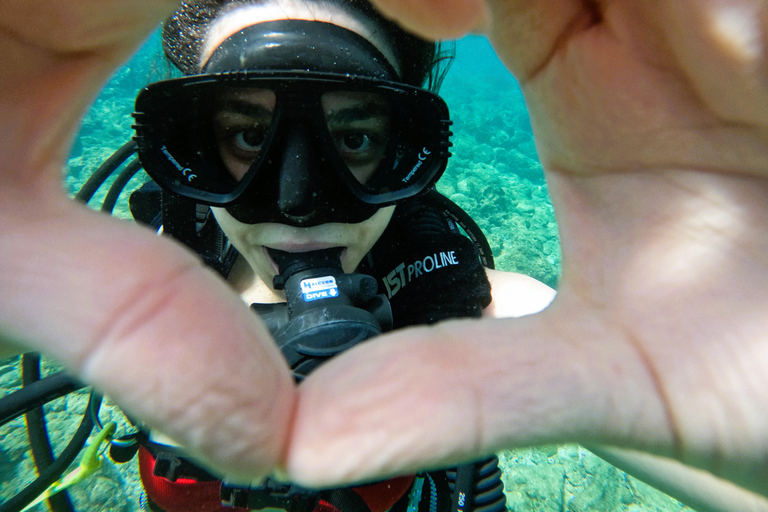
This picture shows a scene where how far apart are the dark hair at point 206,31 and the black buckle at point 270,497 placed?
191 centimetres

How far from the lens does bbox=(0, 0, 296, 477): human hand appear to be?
474mm

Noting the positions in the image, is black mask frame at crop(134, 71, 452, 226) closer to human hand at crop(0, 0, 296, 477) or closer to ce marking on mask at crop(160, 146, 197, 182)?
ce marking on mask at crop(160, 146, 197, 182)

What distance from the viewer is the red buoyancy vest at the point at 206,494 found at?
1889 mm

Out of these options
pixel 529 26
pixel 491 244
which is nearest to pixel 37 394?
pixel 529 26

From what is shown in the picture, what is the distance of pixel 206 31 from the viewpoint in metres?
1.78

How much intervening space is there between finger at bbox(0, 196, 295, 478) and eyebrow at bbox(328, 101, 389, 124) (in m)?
1.25

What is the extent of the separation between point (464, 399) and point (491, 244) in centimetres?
617

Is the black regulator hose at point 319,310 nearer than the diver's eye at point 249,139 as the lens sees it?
Yes

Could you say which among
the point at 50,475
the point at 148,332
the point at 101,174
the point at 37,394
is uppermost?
the point at 101,174

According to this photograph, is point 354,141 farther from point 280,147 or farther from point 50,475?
point 50,475

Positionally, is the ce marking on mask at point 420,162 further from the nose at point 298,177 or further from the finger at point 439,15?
the finger at point 439,15

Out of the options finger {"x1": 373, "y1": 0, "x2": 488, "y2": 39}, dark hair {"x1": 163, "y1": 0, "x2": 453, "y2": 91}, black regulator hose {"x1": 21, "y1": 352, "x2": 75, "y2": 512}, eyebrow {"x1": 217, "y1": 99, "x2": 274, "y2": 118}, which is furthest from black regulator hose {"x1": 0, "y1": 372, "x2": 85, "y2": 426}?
finger {"x1": 373, "y1": 0, "x2": 488, "y2": 39}

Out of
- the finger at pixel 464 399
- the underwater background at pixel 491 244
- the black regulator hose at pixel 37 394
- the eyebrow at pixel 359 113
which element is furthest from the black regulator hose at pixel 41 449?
the finger at pixel 464 399

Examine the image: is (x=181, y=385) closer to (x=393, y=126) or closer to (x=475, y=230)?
(x=393, y=126)
